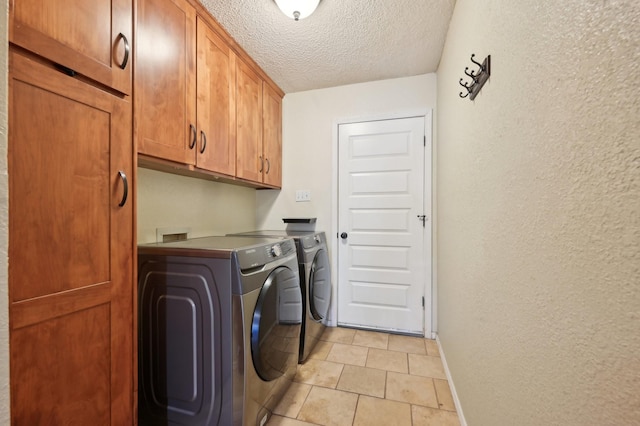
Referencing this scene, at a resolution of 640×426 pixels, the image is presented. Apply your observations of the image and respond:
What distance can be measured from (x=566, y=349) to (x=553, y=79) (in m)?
0.59

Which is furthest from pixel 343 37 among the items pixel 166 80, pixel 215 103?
pixel 166 80

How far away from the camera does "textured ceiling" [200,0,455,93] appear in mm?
1565

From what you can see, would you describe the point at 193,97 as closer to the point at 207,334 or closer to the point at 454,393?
the point at 207,334

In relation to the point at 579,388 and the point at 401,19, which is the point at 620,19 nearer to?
the point at 579,388

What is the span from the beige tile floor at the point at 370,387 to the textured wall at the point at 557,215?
0.44m

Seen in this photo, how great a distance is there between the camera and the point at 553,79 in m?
0.59

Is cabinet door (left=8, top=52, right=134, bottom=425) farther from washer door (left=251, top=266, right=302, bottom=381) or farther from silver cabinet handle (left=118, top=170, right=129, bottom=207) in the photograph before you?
washer door (left=251, top=266, right=302, bottom=381)

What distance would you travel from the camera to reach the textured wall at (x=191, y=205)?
1579mm

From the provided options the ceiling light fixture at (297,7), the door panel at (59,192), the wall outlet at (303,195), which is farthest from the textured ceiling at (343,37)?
the door panel at (59,192)

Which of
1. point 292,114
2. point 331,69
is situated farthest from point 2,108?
point 292,114

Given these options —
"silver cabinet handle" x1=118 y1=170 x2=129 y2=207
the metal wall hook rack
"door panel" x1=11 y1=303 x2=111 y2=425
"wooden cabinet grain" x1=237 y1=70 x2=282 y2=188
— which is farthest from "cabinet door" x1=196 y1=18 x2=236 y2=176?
the metal wall hook rack

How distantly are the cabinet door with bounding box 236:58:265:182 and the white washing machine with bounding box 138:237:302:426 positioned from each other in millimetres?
953

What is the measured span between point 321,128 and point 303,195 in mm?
710

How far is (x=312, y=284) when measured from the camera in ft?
6.56
